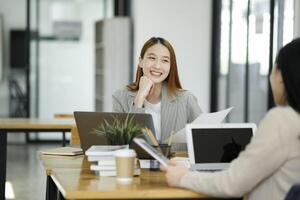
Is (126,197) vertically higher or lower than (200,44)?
lower

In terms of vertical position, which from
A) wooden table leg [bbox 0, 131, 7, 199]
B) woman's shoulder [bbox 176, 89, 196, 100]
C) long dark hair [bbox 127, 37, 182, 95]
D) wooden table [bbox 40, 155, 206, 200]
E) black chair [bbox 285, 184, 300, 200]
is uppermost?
long dark hair [bbox 127, 37, 182, 95]

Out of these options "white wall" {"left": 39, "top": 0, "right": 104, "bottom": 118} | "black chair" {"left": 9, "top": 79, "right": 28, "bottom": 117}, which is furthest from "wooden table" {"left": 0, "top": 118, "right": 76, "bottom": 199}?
"white wall" {"left": 39, "top": 0, "right": 104, "bottom": 118}

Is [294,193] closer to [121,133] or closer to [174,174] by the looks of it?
[174,174]

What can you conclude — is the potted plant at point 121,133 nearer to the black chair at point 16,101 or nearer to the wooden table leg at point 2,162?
the wooden table leg at point 2,162

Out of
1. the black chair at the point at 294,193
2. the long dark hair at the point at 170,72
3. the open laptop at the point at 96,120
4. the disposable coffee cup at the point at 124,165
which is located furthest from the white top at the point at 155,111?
the black chair at the point at 294,193

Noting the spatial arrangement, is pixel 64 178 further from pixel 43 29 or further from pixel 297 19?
pixel 43 29

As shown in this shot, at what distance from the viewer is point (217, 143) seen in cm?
247

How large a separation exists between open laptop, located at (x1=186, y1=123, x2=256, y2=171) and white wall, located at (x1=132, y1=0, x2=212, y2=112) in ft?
17.2

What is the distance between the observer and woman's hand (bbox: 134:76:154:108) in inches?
132

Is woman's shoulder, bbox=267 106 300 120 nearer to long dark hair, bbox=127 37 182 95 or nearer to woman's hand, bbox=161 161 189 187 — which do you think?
woman's hand, bbox=161 161 189 187

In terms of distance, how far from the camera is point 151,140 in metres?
2.50

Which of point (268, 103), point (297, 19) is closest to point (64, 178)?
point (297, 19)

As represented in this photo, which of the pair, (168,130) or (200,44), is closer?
(168,130)

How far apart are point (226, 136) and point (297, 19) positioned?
259 centimetres
